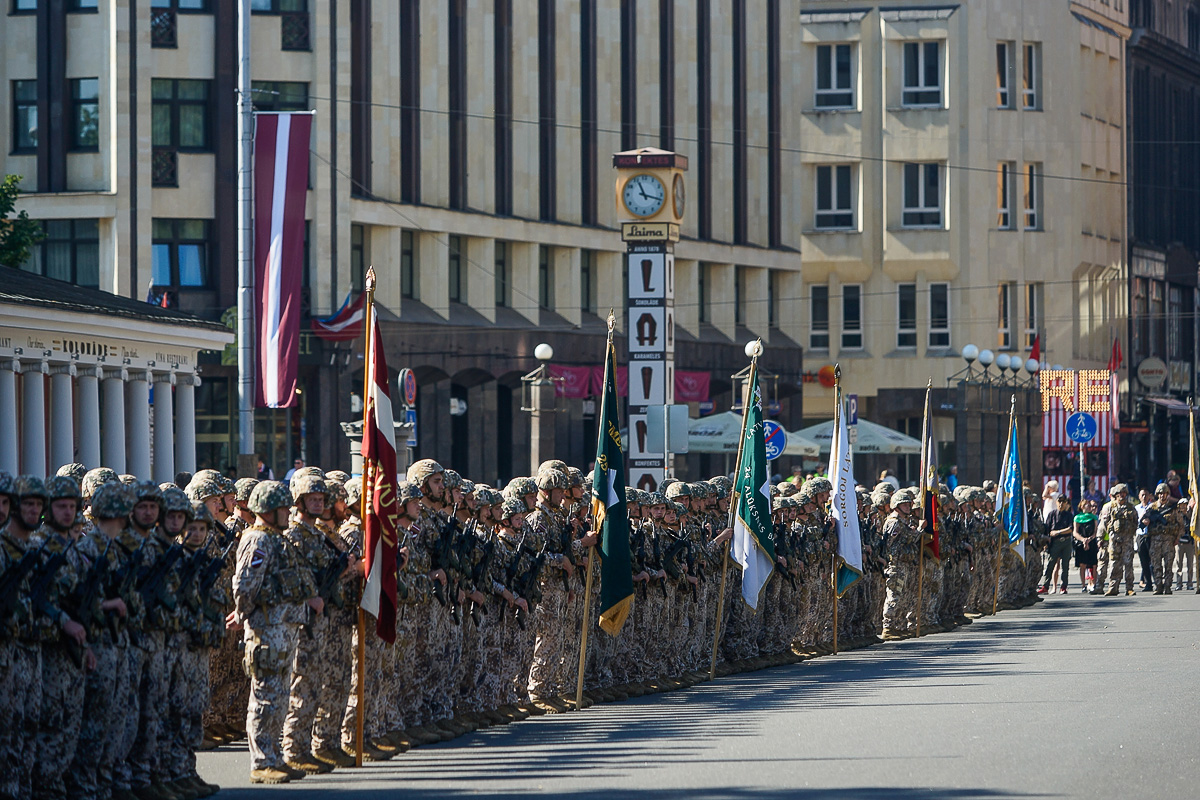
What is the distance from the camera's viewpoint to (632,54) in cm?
5697

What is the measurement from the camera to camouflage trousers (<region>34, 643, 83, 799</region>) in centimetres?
1138

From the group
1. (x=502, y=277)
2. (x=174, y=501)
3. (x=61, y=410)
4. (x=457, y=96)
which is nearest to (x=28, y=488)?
(x=174, y=501)

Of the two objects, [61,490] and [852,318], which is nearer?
[61,490]

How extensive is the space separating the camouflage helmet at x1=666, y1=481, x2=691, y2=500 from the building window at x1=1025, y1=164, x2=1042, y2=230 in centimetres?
4743

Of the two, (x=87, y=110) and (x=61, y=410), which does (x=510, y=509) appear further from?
(x=87, y=110)

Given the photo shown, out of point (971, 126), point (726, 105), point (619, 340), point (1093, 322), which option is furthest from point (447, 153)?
point (1093, 322)

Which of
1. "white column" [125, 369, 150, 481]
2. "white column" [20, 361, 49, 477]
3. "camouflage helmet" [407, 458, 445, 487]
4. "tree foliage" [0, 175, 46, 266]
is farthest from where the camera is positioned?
"tree foliage" [0, 175, 46, 266]

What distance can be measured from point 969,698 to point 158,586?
758 centimetres

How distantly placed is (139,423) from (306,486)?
18780mm

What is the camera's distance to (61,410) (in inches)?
1146

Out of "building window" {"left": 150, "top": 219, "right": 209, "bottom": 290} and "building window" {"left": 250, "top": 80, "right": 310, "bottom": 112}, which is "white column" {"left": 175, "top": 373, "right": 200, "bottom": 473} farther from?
"building window" {"left": 250, "top": 80, "right": 310, "bottom": 112}

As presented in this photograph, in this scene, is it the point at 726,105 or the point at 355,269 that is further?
the point at 726,105

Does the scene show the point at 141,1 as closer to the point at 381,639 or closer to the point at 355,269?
the point at 355,269

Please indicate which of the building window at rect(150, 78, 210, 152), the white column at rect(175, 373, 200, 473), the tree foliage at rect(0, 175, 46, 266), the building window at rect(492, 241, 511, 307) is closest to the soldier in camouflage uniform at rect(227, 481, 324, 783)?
the white column at rect(175, 373, 200, 473)
